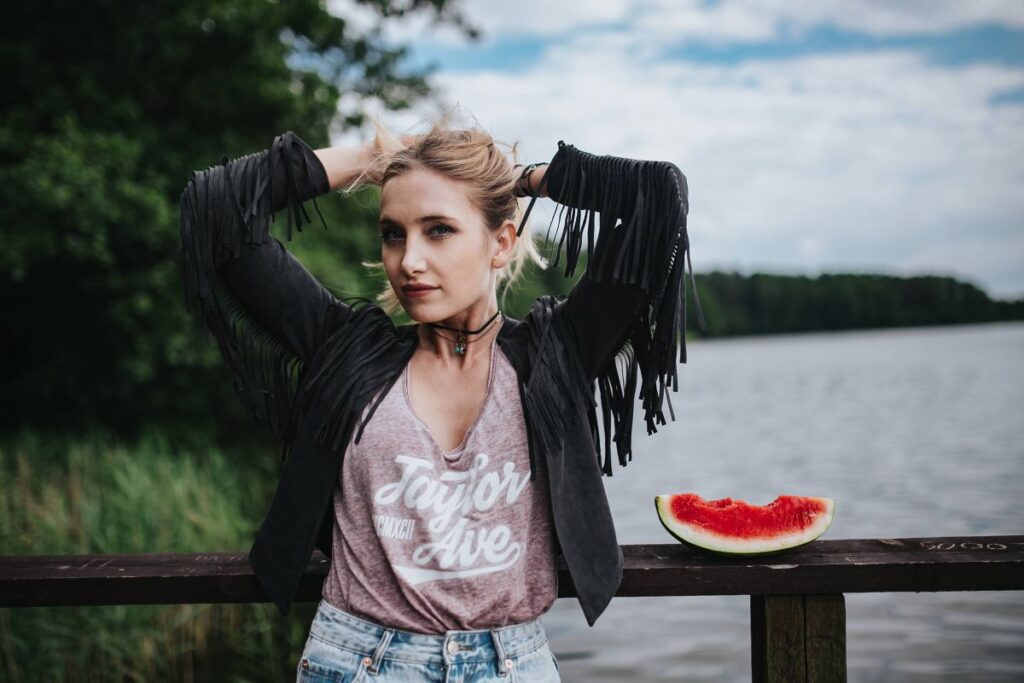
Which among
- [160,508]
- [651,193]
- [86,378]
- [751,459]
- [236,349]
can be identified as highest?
[651,193]

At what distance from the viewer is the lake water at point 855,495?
632 cm

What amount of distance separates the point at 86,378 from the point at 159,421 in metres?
1.03

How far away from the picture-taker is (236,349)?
228 centimetres

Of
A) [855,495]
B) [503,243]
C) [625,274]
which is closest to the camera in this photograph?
[625,274]

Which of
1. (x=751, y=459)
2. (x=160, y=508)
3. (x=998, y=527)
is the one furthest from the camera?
(x=751, y=459)

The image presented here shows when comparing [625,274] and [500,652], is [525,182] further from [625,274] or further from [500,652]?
[500,652]

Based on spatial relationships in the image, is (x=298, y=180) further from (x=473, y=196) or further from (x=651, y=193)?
(x=651, y=193)

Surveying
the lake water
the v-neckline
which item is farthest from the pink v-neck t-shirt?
→ the lake water

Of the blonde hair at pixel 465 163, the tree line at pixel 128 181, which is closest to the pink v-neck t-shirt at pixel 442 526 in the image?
the blonde hair at pixel 465 163

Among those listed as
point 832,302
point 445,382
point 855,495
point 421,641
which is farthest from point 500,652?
point 832,302

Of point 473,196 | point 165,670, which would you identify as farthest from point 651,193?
point 165,670

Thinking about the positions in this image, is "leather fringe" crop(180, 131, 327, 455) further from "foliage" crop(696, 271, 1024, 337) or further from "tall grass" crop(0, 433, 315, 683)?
"foliage" crop(696, 271, 1024, 337)

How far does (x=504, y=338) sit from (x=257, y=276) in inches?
25.6

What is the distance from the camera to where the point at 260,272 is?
7.24ft
